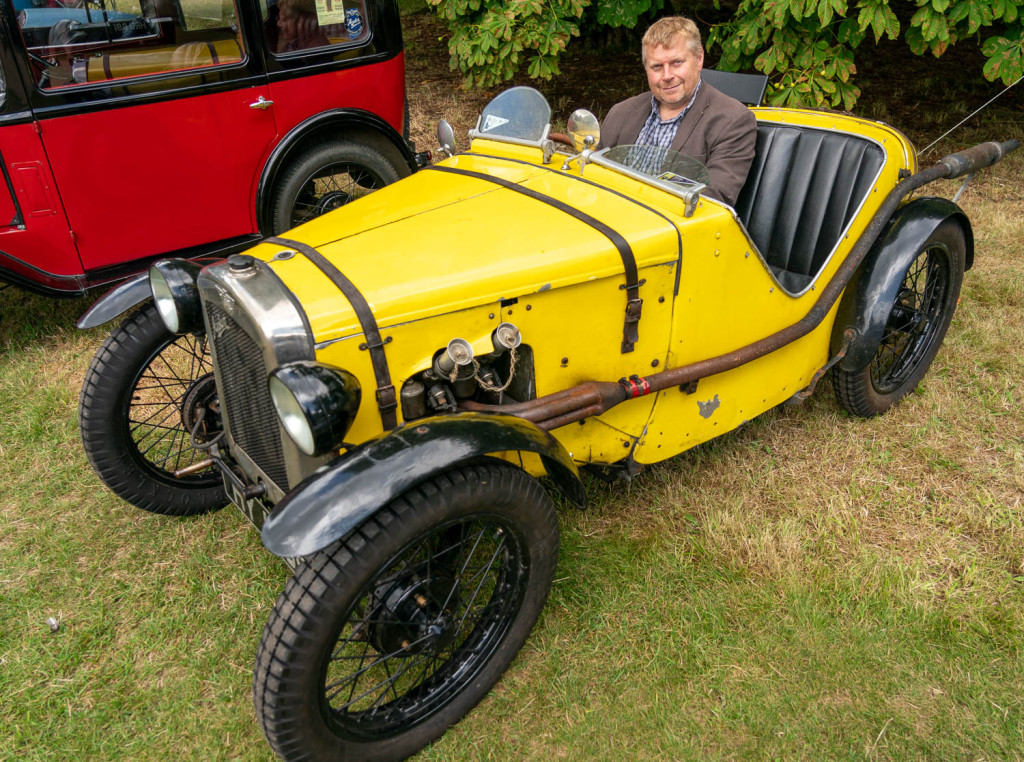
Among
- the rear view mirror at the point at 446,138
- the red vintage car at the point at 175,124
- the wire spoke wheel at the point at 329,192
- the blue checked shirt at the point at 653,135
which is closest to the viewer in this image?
the blue checked shirt at the point at 653,135

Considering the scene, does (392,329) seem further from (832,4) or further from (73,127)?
(832,4)

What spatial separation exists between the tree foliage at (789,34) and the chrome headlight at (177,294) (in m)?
3.82

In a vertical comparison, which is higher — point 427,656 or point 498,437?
point 498,437

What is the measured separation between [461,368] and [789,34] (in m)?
4.19

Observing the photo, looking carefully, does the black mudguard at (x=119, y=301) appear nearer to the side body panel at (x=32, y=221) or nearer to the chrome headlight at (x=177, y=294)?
the chrome headlight at (x=177, y=294)

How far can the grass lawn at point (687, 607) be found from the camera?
6.96 ft

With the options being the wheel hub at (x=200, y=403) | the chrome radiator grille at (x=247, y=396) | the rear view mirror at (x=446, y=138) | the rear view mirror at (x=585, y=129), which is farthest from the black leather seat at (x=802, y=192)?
the wheel hub at (x=200, y=403)

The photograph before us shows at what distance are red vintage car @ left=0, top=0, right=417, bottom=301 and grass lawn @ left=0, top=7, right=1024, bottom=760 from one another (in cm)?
104

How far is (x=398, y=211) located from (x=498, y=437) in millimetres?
925

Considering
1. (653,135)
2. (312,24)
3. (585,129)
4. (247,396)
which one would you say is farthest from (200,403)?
(312,24)

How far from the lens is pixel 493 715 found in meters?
2.17

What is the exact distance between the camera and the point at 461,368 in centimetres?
207

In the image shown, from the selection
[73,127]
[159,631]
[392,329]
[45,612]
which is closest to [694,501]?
[392,329]

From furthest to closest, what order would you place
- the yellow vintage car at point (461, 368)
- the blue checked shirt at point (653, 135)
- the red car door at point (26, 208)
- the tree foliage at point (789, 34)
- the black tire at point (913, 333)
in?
the tree foliage at point (789, 34) → the red car door at point (26, 208) → the black tire at point (913, 333) → the blue checked shirt at point (653, 135) → the yellow vintage car at point (461, 368)
